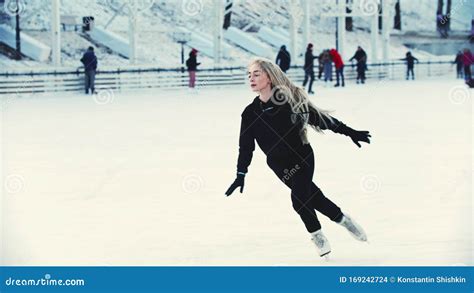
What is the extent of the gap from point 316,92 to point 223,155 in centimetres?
1709

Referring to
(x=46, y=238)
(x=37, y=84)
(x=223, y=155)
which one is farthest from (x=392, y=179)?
(x=37, y=84)

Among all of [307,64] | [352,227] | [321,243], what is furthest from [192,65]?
[321,243]

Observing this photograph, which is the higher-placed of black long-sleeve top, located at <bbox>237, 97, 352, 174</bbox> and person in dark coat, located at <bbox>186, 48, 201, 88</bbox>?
black long-sleeve top, located at <bbox>237, 97, 352, 174</bbox>

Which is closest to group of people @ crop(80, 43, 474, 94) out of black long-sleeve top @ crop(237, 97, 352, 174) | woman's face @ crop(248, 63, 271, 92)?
black long-sleeve top @ crop(237, 97, 352, 174)

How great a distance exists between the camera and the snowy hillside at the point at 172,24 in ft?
113

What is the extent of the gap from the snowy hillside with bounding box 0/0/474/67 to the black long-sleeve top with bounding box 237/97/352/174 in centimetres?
2538

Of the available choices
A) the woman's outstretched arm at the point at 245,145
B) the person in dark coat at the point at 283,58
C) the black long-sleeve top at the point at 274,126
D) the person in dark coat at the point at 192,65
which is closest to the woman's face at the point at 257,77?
the black long-sleeve top at the point at 274,126

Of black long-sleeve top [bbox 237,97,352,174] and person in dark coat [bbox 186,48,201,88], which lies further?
person in dark coat [bbox 186,48,201,88]

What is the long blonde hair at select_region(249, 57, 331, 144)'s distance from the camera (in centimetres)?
477

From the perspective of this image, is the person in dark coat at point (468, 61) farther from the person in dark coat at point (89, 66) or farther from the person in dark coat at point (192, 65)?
the person in dark coat at point (89, 66)

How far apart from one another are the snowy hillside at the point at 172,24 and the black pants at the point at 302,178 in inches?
992

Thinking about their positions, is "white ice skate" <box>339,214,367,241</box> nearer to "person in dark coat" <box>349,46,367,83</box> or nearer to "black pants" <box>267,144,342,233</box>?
"black pants" <box>267,144,342,233</box>

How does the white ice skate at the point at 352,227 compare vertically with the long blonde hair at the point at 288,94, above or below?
below
